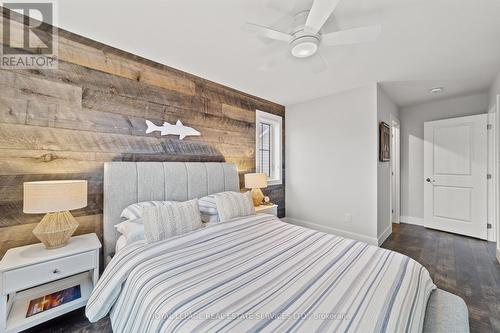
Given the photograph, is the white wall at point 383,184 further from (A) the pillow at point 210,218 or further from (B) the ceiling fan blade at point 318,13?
(A) the pillow at point 210,218

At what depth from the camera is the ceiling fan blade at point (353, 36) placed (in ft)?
4.74

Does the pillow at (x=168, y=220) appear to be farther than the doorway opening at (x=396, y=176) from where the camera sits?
No

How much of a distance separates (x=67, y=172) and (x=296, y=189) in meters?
3.39

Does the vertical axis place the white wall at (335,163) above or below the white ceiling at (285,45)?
below

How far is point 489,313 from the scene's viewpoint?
5.72 ft

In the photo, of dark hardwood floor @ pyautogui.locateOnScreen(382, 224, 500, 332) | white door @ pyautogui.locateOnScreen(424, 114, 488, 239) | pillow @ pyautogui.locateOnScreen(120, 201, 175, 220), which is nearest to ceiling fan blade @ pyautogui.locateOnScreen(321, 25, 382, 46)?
pillow @ pyautogui.locateOnScreen(120, 201, 175, 220)

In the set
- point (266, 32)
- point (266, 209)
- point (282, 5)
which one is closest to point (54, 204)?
point (266, 32)

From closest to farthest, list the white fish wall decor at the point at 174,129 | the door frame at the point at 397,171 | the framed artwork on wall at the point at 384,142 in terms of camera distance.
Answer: the white fish wall decor at the point at 174,129, the framed artwork on wall at the point at 384,142, the door frame at the point at 397,171

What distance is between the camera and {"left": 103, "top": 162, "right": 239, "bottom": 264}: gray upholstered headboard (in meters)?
1.93

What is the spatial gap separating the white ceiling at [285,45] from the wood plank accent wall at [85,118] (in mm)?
220

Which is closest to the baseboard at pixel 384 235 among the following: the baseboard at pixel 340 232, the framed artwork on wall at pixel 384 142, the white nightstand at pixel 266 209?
the baseboard at pixel 340 232

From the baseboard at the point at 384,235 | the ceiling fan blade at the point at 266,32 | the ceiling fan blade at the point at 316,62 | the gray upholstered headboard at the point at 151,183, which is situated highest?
the ceiling fan blade at the point at 316,62

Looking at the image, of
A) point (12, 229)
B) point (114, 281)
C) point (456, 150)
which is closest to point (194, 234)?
point (114, 281)

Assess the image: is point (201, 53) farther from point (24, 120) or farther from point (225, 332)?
point (225, 332)
